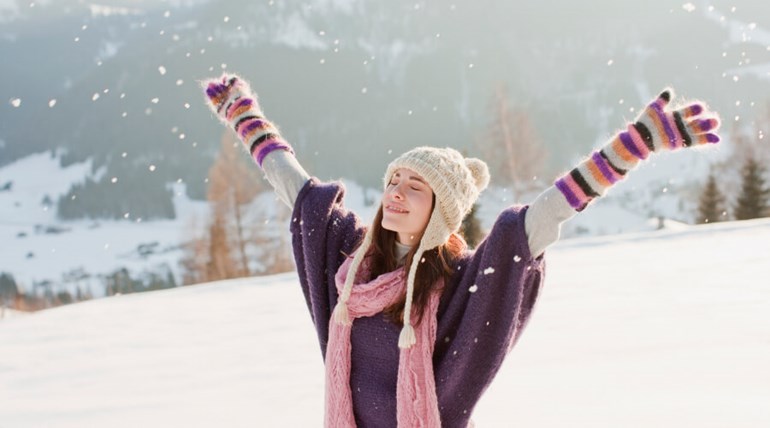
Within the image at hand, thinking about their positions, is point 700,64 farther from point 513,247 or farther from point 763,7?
point 513,247

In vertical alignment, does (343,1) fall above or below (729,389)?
above

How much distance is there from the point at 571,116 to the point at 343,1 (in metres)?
65.9

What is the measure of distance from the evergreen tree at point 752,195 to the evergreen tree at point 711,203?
1.91 feet

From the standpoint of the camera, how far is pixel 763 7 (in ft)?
309

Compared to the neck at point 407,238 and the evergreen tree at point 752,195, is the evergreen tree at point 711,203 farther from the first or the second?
the neck at point 407,238

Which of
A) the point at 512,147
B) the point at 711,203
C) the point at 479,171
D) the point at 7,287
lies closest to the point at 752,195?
the point at 711,203

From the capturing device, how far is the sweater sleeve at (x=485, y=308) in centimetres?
153

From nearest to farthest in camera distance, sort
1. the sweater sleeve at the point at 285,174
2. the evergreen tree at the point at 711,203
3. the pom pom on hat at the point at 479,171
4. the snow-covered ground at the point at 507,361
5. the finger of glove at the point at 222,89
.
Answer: the pom pom on hat at the point at 479,171, the sweater sleeve at the point at 285,174, the finger of glove at the point at 222,89, the snow-covered ground at the point at 507,361, the evergreen tree at the point at 711,203

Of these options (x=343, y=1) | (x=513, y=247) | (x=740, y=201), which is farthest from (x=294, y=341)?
(x=343, y=1)

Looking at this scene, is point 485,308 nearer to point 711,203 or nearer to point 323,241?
point 323,241

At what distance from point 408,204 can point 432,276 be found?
206 millimetres

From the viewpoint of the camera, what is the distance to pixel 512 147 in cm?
1653

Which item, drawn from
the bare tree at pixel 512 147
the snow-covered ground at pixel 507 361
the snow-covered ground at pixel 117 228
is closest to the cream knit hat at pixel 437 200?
the snow-covered ground at pixel 507 361

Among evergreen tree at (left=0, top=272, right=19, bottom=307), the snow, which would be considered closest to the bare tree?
evergreen tree at (left=0, top=272, right=19, bottom=307)
